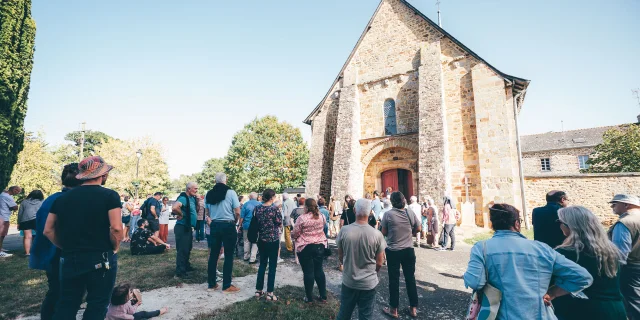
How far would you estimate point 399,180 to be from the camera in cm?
1420

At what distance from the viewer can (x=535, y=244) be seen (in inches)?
82.8

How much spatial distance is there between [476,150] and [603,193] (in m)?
7.37

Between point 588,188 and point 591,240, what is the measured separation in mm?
15910

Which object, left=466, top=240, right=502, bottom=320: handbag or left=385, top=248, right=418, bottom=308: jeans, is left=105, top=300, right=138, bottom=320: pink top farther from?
left=466, top=240, right=502, bottom=320: handbag

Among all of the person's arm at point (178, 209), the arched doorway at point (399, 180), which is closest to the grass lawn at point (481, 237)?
the arched doorway at point (399, 180)

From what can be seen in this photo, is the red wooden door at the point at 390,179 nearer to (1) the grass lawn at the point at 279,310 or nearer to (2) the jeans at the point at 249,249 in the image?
(2) the jeans at the point at 249,249

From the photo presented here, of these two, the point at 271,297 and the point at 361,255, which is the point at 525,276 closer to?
the point at 361,255

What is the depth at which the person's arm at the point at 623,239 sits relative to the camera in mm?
3066

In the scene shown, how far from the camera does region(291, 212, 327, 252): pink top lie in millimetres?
4539

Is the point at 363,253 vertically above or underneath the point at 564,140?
underneath

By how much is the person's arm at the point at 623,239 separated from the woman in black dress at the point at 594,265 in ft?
3.90

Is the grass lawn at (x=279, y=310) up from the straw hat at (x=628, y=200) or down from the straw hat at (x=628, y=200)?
down

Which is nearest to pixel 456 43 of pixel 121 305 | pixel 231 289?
pixel 231 289

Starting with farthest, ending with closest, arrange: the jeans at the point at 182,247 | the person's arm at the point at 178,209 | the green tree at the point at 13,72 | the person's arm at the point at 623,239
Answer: the green tree at the point at 13,72 → the jeans at the point at 182,247 → the person's arm at the point at 178,209 → the person's arm at the point at 623,239
